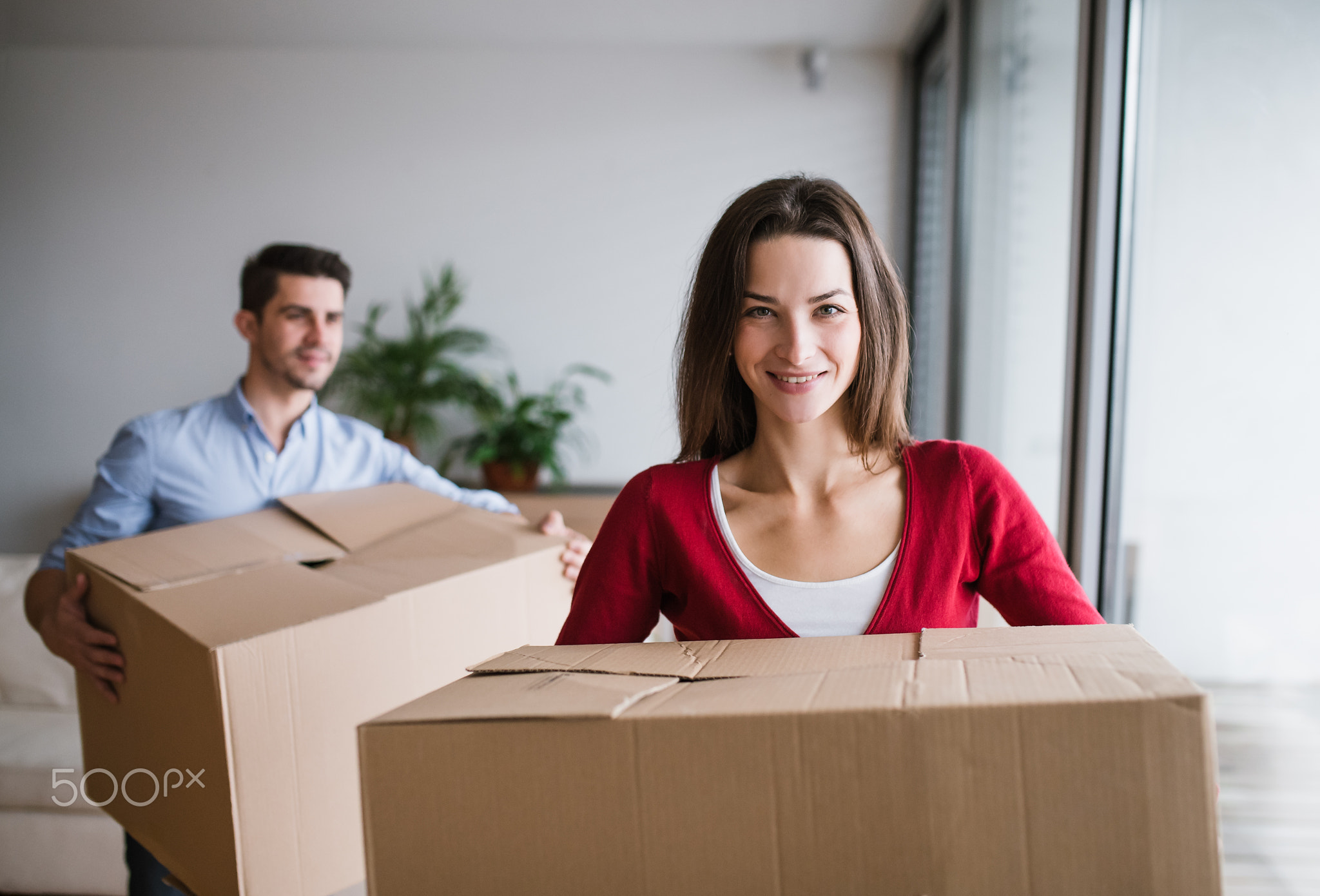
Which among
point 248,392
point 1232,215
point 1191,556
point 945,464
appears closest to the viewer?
point 945,464

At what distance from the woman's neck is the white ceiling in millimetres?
2439

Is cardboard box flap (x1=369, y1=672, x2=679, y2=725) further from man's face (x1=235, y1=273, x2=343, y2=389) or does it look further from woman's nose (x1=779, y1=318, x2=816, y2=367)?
man's face (x1=235, y1=273, x2=343, y2=389)

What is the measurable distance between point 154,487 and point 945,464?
4.39 ft

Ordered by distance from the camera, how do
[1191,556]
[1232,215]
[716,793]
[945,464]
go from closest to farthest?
[716,793] → [945,464] → [1232,215] → [1191,556]

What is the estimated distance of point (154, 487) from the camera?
1.47 metres

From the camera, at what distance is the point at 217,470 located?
1510 mm

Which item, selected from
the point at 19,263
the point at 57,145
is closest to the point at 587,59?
the point at 57,145

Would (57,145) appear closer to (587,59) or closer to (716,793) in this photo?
(587,59)

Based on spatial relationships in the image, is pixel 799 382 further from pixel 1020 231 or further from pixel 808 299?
pixel 1020 231

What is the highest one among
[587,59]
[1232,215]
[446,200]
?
[587,59]

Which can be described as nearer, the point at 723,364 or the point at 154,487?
the point at 723,364

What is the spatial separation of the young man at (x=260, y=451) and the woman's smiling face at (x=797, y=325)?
17.6 inches

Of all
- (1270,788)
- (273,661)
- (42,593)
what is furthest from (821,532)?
(42,593)

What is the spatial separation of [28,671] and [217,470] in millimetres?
1363
